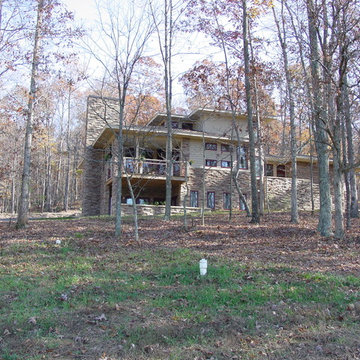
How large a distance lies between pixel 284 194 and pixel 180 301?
19.3 m

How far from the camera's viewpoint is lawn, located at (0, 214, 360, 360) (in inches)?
166

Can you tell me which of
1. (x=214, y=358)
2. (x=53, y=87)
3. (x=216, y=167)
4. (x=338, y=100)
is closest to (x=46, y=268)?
(x=214, y=358)

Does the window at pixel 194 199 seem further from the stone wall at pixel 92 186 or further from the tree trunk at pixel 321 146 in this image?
the tree trunk at pixel 321 146

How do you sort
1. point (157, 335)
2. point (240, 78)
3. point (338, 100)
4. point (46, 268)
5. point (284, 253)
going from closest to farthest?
point (157, 335) → point (46, 268) → point (284, 253) → point (338, 100) → point (240, 78)

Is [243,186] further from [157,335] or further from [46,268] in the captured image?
[157,335]

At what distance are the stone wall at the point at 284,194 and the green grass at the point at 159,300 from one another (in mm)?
16164

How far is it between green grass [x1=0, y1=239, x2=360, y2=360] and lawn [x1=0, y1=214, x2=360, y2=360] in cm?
2

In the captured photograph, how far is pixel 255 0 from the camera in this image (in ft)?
46.2

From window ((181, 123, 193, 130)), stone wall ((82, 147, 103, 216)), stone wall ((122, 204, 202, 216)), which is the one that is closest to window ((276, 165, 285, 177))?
window ((181, 123, 193, 130))

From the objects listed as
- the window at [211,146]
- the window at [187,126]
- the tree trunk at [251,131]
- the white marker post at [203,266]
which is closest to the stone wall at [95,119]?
the window at [187,126]

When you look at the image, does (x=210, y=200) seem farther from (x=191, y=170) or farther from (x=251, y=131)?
(x=251, y=131)

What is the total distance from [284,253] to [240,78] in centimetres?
1006

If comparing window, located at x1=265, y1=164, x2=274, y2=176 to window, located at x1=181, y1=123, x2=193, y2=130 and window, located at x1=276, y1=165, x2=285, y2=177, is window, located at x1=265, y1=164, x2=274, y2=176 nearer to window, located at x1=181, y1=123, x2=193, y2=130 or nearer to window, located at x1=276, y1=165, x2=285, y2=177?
window, located at x1=276, y1=165, x2=285, y2=177

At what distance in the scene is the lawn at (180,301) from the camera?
13.8 feet
